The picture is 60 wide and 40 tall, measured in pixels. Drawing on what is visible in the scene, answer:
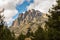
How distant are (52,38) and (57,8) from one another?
4.05 metres

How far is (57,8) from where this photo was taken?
31812 millimetres

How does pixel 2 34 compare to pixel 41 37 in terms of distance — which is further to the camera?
pixel 41 37

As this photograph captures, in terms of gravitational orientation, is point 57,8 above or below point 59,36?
above

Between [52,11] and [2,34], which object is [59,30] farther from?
[2,34]

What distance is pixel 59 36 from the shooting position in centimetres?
3016

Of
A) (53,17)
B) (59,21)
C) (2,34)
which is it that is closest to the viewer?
(59,21)

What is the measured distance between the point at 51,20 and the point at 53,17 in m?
0.70

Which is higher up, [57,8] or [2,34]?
[57,8]

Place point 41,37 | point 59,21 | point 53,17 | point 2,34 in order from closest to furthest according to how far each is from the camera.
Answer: point 59,21 → point 53,17 → point 2,34 → point 41,37

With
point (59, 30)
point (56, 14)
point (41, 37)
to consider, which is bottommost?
point (41, 37)

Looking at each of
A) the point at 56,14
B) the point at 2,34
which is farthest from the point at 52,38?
the point at 2,34

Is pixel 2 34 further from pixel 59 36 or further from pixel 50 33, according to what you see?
pixel 59 36

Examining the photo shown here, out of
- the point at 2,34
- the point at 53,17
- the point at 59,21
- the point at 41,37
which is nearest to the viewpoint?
the point at 59,21

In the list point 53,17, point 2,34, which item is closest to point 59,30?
point 53,17
